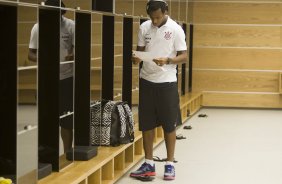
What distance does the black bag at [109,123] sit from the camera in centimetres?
532

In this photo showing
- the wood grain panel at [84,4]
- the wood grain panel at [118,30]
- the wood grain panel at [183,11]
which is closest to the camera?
the wood grain panel at [84,4]

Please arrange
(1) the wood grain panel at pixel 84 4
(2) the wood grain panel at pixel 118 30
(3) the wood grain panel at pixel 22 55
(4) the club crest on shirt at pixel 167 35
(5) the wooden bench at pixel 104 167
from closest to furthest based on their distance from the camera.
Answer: (3) the wood grain panel at pixel 22 55, (5) the wooden bench at pixel 104 167, (1) the wood grain panel at pixel 84 4, (4) the club crest on shirt at pixel 167 35, (2) the wood grain panel at pixel 118 30

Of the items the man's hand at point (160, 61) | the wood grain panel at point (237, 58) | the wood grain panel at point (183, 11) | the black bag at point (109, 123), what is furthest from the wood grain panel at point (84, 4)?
the wood grain panel at point (237, 58)

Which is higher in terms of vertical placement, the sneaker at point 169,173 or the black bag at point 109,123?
the black bag at point 109,123

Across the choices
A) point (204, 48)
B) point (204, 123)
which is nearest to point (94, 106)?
point (204, 123)

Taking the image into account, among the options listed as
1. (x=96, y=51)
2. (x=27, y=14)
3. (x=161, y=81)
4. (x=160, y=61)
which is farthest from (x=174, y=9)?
(x=27, y=14)

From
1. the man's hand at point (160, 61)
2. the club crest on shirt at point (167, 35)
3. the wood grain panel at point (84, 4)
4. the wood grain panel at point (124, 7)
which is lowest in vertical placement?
the man's hand at point (160, 61)

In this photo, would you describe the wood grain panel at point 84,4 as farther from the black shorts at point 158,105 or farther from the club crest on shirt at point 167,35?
the black shorts at point 158,105

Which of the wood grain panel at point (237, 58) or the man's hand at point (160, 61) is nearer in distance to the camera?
the man's hand at point (160, 61)

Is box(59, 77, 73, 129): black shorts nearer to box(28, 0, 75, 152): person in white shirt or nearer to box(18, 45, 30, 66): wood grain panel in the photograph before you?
box(28, 0, 75, 152): person in white shirt

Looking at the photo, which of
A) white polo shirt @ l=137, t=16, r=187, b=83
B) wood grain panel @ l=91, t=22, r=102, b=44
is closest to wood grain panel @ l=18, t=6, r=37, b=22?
wood grain panel @ l=91, t=22, r=102, b=44

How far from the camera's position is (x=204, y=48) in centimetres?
1136

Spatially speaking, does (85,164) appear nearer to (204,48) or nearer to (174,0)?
(174,0)

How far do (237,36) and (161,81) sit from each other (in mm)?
6265
